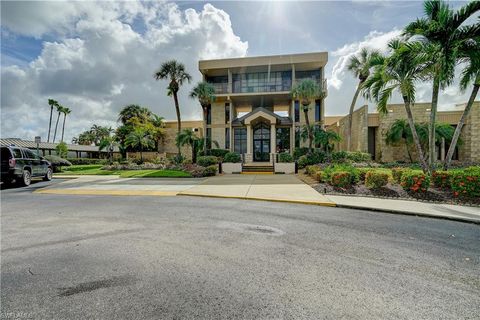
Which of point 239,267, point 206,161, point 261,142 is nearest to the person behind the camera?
point 239,267

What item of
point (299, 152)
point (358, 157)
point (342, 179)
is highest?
point (299, 152)

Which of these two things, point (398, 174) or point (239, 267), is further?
point (398, 174)

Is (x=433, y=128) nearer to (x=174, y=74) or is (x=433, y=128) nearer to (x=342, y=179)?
(x=342, y=179)

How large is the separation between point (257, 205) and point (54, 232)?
17.7 ft

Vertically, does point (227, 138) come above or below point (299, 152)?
above

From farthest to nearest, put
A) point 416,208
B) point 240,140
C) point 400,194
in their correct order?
point 240,140 < point 400,194 < point 416,208

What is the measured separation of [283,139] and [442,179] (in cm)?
1669

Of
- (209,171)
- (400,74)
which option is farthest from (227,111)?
(400,74)

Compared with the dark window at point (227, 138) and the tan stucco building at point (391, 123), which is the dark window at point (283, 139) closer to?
the dark window at point (227, 138)

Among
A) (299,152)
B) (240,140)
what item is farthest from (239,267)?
(240,140)

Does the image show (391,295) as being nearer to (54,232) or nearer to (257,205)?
(257,205)

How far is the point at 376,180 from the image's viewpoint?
8.89 meters

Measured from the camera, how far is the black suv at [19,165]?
1075 centimetres

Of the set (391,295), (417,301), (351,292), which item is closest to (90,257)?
(351,292)
